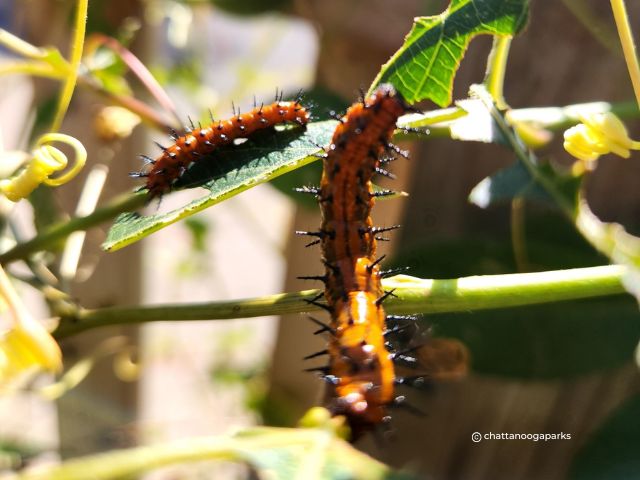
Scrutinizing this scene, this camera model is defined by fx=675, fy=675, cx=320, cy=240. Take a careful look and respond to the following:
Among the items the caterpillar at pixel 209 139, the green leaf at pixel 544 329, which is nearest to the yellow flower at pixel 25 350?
the caterpillar at pixel 209 139

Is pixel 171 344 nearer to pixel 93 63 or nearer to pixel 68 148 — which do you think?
pixel 68 148

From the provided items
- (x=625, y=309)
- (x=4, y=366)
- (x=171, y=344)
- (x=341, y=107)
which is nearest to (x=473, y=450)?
(x=625, y=309)

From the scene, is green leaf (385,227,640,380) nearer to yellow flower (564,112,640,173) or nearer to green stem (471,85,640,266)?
green stem (471,85,640,266)

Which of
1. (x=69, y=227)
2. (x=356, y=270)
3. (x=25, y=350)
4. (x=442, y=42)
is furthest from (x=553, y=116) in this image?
(x=25, y=350)

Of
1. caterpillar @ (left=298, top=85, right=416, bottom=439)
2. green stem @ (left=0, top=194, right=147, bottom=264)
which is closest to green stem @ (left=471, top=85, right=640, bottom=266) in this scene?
caterpillar @ (left=298, top=85, right=416, bottom=439)

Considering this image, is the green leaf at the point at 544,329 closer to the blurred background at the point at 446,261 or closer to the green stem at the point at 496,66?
the blurred background at the point at 446,261

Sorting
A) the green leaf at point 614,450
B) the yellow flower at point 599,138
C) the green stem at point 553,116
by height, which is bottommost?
the green leaf at point 614,450

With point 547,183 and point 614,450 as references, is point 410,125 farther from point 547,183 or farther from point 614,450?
point 614,450
